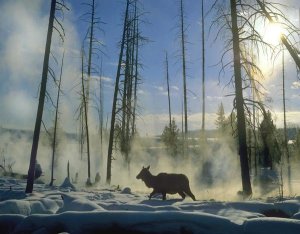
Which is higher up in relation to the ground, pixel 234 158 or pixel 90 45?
pixel 90 45

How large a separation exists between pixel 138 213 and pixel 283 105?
128 ft

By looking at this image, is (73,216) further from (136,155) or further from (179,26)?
(136,155)

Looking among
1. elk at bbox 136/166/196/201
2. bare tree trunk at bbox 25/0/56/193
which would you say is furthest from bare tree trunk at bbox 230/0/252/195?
bare tree trunk at bbox 25/0/56/193

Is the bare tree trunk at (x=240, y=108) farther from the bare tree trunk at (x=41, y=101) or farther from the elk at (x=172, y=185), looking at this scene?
the bare tree trunk at (x=41, y=101)

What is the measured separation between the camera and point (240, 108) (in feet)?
50.2

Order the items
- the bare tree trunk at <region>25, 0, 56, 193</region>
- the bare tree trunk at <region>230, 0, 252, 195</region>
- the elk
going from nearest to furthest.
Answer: the elk → the bare tree trunk at <region>230, 0, 252, 195</region> → the bare tree trunk at <region>25, 0, 56, 193</region>

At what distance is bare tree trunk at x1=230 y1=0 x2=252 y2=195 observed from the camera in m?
15.3

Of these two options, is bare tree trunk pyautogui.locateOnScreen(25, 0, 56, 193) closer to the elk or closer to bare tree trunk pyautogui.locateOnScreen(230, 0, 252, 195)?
the elk

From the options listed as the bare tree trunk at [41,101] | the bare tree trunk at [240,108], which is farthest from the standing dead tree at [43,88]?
the bare tree trunk at [240,108]

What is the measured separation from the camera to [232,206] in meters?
9.47

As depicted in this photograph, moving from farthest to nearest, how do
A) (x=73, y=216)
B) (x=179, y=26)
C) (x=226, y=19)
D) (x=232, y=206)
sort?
(x=179, y=26) < (x=226, y=19) < (x=232, y=206) < (x=73, y=216)

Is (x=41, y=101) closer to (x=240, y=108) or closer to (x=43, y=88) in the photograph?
(x=43, y=88)

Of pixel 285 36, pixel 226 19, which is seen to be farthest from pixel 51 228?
pixel 226 19

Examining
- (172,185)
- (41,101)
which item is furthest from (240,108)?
(41,101)
